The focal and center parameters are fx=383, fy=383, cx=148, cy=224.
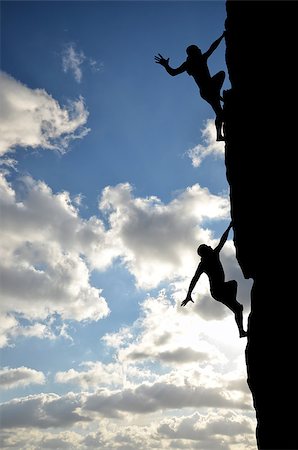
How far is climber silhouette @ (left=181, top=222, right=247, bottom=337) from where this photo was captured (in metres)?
10.7

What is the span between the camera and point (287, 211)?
8.79m

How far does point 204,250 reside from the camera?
1112cm

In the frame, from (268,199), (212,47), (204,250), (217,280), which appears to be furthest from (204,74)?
(217,280)

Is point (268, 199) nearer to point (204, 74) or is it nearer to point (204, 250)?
point (204, 250)

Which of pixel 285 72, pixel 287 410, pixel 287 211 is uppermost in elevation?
pixel 285 72

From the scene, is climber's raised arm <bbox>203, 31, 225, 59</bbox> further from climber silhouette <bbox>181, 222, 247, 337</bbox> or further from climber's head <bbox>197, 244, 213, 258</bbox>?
climber's head <bbox>197, 244, 213, 258</bbox>

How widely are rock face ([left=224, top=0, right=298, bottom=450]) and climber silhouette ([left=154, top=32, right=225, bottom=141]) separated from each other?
92cm

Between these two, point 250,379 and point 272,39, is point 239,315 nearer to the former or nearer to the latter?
point 250,379

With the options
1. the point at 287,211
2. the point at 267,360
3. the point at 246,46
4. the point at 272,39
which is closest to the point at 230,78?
the point at 246,46

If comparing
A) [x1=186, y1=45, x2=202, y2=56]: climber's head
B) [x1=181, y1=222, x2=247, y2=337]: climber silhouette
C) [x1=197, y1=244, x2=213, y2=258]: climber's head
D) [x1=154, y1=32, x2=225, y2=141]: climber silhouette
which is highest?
[x1=186, y1=45, x2=202, y2=56]: climber's head

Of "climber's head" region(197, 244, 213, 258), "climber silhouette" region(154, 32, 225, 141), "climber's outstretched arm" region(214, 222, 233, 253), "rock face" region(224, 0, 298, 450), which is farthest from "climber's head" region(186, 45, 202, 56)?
"climber's head" region(197, 244, 213, 258)

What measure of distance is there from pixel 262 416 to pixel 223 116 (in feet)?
27.3

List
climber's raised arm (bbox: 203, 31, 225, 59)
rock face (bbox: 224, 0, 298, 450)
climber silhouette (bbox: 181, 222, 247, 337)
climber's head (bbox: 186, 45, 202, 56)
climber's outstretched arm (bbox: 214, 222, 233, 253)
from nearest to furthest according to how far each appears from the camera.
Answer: rock face (bbox: 224, 0, 298, 450)
climber silhouette (bbox: 181, 222, 247, 337)
climber's outstretched arm (bbox: 214, 222, 233, 253)
climber's raised arm (bbox: 203, 31, 225, 59)
climber's head (bbox: 186, 45, 202, 56)

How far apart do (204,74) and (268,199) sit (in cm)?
510
